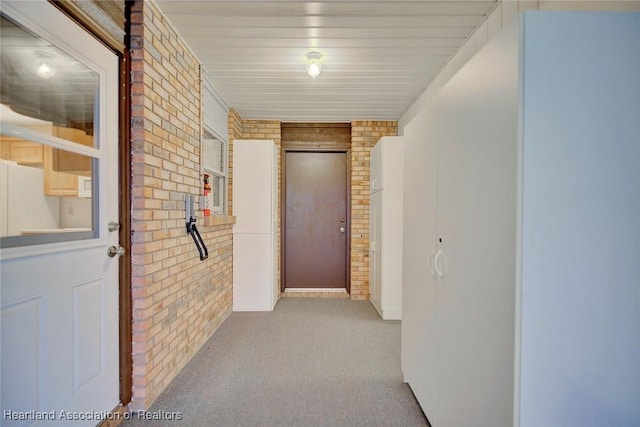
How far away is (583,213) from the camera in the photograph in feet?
3.11

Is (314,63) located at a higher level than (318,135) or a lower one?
higher

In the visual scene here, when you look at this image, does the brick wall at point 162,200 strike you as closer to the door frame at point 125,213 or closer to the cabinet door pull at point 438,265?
the door frame at point 125,213

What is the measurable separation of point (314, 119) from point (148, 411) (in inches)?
143

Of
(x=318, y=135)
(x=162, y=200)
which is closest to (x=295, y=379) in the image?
(x=162, y=200)

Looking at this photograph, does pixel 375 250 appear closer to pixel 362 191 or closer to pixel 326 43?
pixel 362 191

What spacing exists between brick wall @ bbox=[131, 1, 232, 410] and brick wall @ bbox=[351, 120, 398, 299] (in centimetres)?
221

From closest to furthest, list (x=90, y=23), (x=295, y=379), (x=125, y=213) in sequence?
1. (x=90, y=23)
2. (x=125, y=213)
3. (x=295, y=379)

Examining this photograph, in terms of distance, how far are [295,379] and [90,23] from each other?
2.38 m

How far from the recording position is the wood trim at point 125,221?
69.8 inches

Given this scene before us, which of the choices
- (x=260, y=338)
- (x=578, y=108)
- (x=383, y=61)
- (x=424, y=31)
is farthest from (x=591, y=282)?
(x=260, y=338)

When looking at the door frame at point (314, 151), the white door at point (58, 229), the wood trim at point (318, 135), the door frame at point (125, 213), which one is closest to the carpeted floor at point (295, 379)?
the door frame at point (125, 213)

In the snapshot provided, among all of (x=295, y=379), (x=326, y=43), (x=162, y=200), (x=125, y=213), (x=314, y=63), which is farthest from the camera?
(x=314, y=63)

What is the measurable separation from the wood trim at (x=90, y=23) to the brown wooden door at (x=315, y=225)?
9.93 ft

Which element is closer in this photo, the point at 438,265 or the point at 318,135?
the point at 438,265
